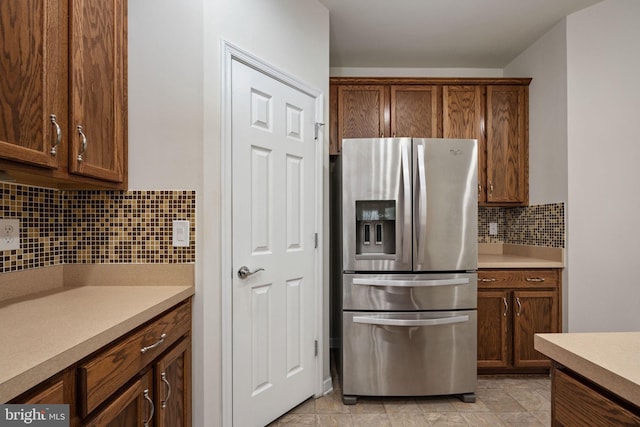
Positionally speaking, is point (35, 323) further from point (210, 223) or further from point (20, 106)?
point (210, 223)

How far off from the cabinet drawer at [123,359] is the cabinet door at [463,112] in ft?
9.36

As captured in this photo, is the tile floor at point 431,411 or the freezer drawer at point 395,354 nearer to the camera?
the tile floor at point 431,411

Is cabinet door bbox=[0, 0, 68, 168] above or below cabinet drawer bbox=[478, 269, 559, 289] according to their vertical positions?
above

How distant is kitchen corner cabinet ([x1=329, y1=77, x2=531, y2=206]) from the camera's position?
11.2ft

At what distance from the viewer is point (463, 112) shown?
346cm

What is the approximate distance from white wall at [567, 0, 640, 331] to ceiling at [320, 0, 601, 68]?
303 millimetres

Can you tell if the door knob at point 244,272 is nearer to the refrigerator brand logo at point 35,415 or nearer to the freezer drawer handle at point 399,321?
the freezer drawer handle at point 399,321

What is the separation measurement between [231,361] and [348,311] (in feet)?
2.87

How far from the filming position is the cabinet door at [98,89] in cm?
138

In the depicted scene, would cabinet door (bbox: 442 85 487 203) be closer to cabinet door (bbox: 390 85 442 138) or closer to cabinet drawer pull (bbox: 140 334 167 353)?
cabinet door (bbox: 390 85 442 138)

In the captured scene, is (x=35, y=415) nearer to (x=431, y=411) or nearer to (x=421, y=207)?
(x=421, y=207)

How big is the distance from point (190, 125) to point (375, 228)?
1380 mm

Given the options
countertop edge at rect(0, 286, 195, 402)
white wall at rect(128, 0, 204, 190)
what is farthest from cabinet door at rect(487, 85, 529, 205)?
countertop edge at rect(0, 286, 195, 402)

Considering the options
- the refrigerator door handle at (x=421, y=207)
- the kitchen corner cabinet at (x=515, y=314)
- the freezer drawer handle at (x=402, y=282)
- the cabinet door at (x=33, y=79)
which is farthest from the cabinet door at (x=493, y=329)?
the cabinet door at (x=33, y=79)
